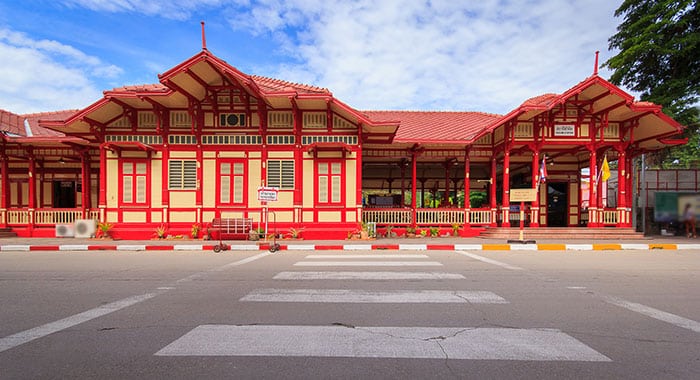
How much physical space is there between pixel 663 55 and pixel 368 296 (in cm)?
2164

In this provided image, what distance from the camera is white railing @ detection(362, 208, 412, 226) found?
15.9 m

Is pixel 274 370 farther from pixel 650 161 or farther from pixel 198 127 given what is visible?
pixel 650 161

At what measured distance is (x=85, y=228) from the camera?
1463 centimetres

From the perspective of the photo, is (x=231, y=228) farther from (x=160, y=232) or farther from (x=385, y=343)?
(x=385, y=343)

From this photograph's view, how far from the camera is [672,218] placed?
17.8m

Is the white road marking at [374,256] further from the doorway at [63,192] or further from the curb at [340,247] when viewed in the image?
the doorway at [63,192]

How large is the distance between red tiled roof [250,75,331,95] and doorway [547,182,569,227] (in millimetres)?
13581

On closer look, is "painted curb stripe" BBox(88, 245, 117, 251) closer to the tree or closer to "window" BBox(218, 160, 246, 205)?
"window" BBox(218, 160, 246, 205)

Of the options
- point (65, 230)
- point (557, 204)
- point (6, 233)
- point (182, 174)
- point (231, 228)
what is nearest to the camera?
point (231, 228)

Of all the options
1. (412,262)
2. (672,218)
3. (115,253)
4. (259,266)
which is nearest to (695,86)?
(672,218)

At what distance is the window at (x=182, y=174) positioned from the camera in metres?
14.5

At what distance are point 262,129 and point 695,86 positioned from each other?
20.9 m

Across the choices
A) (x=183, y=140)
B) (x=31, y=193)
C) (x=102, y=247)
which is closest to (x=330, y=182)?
(x=183, y=140)

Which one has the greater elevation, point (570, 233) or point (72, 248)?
point (570, 233)
